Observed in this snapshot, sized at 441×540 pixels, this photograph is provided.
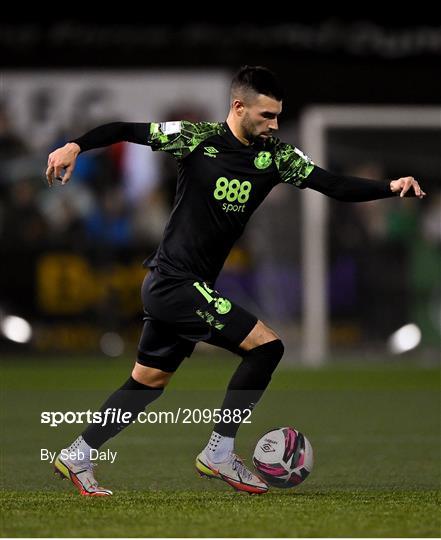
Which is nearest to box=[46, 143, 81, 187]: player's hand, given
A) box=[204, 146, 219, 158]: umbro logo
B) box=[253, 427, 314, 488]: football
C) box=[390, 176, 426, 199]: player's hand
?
box=[204, 146, 219, 158]: umbro logo

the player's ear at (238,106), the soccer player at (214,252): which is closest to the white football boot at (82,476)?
the soccer player at (214,252)

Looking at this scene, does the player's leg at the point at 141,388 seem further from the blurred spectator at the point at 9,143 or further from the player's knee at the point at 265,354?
the blurred spectator at the point at 9,143

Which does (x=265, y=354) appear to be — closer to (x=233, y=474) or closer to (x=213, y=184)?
(x=233, y=474)

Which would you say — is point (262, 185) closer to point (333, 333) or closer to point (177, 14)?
point (333, 333)

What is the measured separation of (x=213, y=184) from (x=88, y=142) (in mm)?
587

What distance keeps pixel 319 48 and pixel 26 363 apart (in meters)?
5.04

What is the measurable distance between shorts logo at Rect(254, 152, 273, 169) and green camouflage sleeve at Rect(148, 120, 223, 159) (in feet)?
0.78

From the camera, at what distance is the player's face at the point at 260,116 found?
6.05 meters

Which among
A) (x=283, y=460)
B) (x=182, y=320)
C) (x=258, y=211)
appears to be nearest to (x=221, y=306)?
(x=182, y=320)

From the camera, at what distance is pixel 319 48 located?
16.2 meters

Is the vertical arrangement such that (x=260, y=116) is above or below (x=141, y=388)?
above

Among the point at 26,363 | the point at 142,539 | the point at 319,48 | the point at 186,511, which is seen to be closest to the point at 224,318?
the point at 186,511

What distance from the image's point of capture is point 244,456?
7.79m

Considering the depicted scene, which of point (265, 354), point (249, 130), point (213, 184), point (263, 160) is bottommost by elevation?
point (265, 354)
